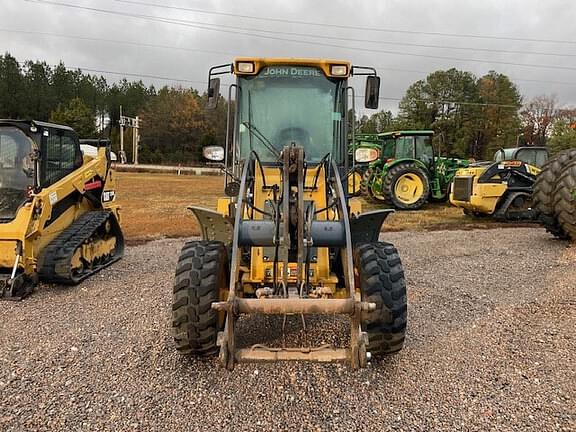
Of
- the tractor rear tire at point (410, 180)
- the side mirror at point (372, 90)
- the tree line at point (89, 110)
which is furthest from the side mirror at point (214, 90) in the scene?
the tree line at point (89, 110)

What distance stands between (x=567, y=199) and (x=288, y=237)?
6.99 m

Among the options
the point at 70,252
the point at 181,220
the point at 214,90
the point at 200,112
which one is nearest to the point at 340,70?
the point at 214,90

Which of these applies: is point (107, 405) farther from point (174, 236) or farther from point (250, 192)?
point (174, 236)

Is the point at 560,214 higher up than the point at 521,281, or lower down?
higher up

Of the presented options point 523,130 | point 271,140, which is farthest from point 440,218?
point 523,130

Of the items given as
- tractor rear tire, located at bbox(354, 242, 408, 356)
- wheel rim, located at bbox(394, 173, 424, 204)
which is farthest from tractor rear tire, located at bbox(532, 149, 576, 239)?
tractor rear tire, located at bbox(354, 242, 408, 356)

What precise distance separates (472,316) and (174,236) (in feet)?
23.1

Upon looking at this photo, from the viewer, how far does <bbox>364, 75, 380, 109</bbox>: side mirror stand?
481 cm

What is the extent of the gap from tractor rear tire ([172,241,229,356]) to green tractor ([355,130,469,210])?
12.1 m

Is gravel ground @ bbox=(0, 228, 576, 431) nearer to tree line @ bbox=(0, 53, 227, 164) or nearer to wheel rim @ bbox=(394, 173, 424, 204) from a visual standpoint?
wheel rim @ bbox=(394, 173, 424, 204)

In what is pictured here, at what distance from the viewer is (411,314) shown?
5172 millimetres

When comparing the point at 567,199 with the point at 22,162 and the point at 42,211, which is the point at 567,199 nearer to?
the point at 42,211

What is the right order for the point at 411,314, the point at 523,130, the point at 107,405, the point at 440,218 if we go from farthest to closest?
1. the point at 523,130
2. the point at 440,218
3. the point at 411,314
4. the point at 107,405

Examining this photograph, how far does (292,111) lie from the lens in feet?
16.0
